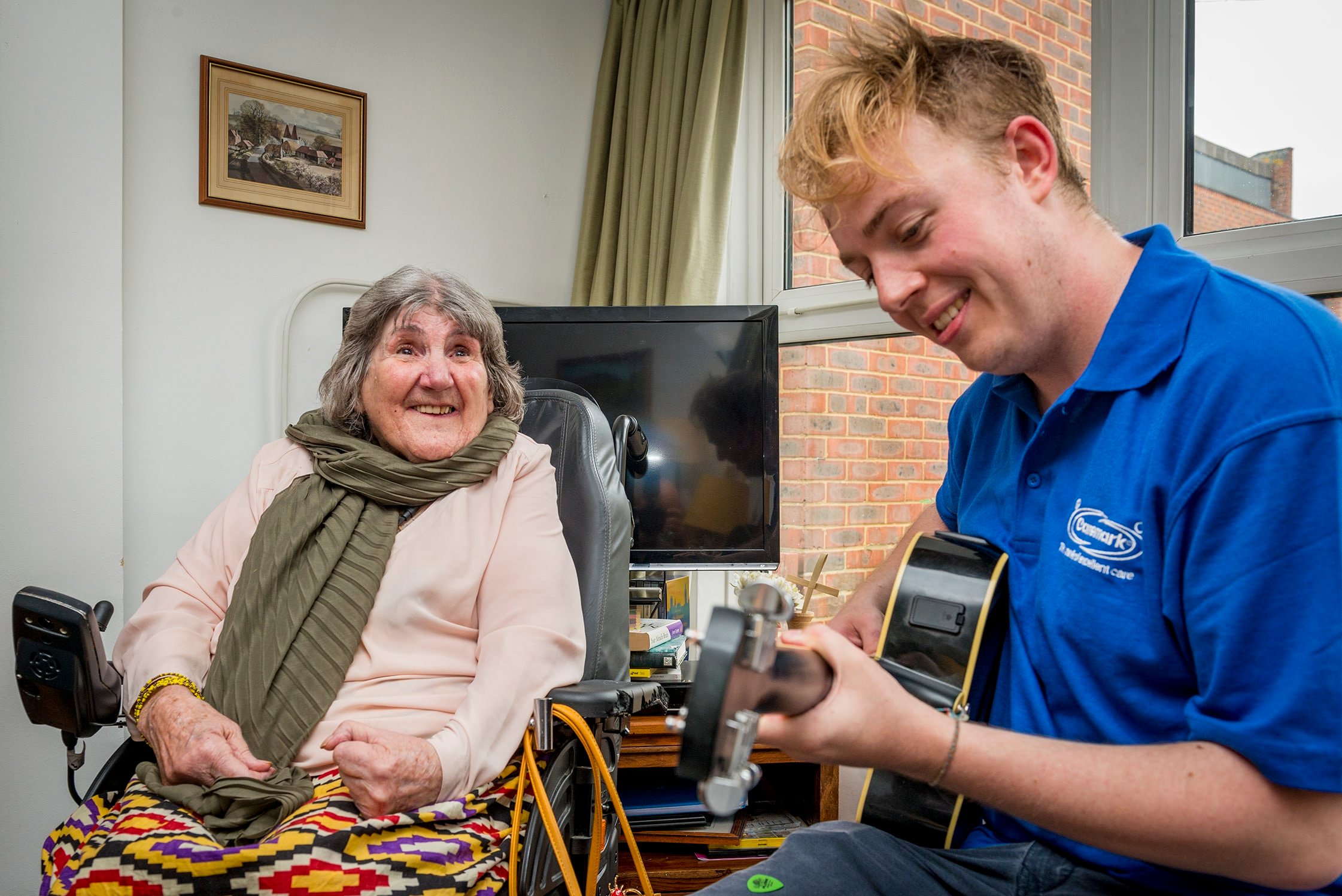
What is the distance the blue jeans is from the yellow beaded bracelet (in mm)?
894

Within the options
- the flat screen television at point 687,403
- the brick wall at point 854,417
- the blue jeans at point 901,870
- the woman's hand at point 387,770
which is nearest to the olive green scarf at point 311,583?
the woman's hand at point 387,770

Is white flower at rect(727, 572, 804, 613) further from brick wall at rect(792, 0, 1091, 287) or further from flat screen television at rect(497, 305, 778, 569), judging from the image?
brick wall at rect(792, 0, 1091, 287)

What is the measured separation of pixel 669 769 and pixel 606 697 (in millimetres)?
746

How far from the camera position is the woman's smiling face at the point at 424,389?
1555mm

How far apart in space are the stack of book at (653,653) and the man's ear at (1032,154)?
4.26ft

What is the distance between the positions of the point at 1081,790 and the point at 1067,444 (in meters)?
0.34

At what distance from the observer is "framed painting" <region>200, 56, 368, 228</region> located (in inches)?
89.0

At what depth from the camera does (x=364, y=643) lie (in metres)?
1.40

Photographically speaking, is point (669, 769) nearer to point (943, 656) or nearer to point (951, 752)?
point (943, 656)

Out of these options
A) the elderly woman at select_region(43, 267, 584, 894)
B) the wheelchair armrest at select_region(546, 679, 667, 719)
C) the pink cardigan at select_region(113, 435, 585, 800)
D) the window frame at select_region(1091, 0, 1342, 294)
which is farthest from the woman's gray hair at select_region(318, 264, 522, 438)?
the window frame at select_region(1091, 0, 1342, 294)

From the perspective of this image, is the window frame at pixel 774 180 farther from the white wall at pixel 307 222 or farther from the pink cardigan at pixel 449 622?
the pink cardigan at pixel 449 622

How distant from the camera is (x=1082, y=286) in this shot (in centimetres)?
86

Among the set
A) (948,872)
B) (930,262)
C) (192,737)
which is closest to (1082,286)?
(930,262)

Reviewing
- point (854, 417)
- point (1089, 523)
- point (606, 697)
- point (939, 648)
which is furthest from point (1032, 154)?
point (854, 417)
